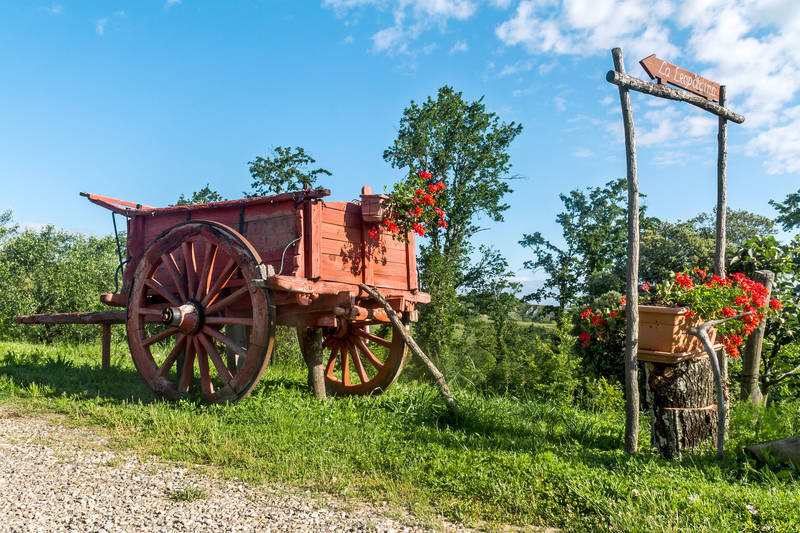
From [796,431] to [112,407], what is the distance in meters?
6.75

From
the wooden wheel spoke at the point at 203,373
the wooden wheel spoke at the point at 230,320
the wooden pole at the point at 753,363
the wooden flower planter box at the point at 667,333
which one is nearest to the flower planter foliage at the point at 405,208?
the wooden wheel spoke at the point at 230,320

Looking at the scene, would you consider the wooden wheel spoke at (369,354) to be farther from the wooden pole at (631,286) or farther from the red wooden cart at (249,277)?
the wooden pole at (631,286)

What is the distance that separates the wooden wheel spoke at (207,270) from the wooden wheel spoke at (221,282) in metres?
0.07

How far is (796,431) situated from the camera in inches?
215

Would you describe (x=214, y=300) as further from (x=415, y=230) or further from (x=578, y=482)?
(x=578, y=482)

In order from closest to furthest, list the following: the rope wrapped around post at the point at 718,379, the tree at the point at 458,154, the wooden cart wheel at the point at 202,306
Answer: the rope wrapped around post at the point at 718,379, the wooden cart wheel at the point at 202,306, the tree at the point at 458,154

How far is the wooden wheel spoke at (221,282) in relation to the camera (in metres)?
6.02

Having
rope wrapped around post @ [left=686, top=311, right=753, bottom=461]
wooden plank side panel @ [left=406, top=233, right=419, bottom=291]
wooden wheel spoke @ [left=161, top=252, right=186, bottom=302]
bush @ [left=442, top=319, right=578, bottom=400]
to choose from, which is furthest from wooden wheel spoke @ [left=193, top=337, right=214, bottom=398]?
rope wrapped around post @ [left=686, top=311, right=753, bottom=461]

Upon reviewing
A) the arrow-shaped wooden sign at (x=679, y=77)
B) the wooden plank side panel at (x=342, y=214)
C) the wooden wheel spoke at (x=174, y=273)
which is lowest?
the wooden wheel spoke at (x=174, y=273)

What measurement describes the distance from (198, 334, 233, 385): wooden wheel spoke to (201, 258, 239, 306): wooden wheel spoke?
0.39m

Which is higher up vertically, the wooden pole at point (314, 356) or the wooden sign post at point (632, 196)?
the wooden sign post at point (632, 196)

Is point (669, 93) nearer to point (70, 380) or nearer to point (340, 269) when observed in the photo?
point (340, 269)

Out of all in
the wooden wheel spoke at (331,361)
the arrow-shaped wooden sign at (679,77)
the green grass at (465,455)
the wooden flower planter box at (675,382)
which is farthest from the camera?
the wooden wheel spoke at (331,361)

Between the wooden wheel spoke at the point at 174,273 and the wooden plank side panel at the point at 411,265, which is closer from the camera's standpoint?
the wooden wheel spoke at the point at 174,273
